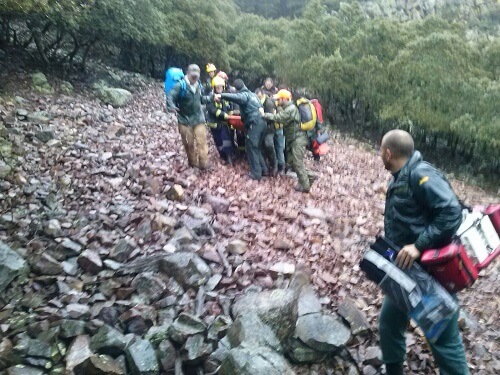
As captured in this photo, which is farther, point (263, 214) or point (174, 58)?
point (174, 58)

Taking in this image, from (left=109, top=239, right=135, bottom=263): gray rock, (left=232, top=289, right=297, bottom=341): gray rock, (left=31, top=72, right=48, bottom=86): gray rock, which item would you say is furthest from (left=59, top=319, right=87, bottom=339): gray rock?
(left=31, top=72, right=48, bottom=86): gray rock

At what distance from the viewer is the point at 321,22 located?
23219mm

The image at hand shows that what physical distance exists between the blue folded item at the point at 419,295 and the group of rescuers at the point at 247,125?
546cm

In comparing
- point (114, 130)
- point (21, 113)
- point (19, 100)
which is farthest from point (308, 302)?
point (19, 100)

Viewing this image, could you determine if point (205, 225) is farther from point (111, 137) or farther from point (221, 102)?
point (111, 137)

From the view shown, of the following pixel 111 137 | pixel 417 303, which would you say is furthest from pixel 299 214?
pixel 111 137

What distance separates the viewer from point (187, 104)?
8.08 meters

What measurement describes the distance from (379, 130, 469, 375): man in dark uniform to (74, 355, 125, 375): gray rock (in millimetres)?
2699

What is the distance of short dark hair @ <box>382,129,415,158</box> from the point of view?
3.45 meters

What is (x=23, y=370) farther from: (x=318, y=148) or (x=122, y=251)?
(x=318, y=148)

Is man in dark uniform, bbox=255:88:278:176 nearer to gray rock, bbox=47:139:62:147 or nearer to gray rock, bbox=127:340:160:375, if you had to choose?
gray rock, bbox=47:139:62:147

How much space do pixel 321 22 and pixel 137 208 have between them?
20.1m

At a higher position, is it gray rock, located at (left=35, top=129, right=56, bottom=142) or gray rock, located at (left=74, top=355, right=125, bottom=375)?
gray rock, located at (left=35, top=129, right=56, bottom=142)

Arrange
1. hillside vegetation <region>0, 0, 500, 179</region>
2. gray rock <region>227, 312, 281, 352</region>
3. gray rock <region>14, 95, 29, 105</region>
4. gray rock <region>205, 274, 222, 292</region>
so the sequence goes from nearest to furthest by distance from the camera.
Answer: gray rock <region>227, 312, 281, 352</region> < gray rock <region>205, 274, 222, 292</region> < gray rock <region>14, 95, 29, 105</region> < hillside vegetation <region>0, 0, 500, 179</region>
